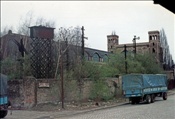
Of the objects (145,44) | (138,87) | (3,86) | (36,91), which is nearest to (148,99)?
(138,87)

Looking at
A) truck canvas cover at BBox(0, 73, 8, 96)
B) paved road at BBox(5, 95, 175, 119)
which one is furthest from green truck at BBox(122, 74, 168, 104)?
truck canvas cover at BBox(0, 73, 8, 96)

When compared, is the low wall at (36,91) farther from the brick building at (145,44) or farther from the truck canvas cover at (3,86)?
the brick building at (145,44)

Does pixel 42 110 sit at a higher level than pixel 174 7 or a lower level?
lower

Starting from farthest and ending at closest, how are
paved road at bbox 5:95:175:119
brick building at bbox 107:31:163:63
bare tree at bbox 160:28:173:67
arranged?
1. brick building at bbox 107:31:163:63
2. bare tree at bbox 160:28:173:67
3. paved road at bbox 5:95:175:119

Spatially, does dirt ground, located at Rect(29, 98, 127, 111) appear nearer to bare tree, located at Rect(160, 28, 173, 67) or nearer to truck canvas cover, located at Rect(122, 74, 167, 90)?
truck canvas cover, located at Rect(122, 74, 167, 90)

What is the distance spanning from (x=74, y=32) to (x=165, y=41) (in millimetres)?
41450

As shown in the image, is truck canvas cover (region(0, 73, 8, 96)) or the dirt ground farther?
the dirt ground

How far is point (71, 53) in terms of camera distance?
134ft

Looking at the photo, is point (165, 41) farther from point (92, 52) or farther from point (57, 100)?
point (57, 100)

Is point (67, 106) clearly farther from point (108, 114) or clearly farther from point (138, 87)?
point (138, 87)

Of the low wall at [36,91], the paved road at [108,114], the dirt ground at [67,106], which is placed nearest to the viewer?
the paved road at [108,114]

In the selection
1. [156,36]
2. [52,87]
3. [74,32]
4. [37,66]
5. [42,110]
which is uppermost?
[156,36]

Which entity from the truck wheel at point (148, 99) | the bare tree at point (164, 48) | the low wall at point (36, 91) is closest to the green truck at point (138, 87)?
the truck wheel at point (148, 99)

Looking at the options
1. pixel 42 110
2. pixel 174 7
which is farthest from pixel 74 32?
pixel 174 7
